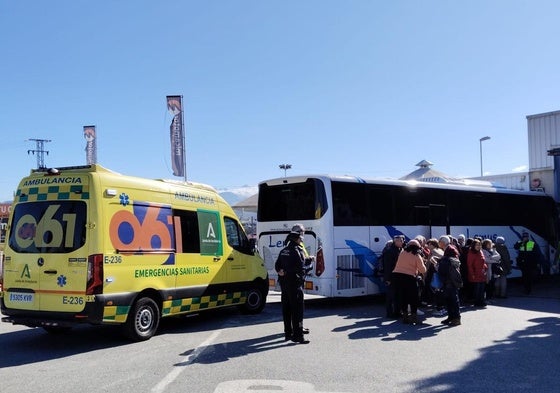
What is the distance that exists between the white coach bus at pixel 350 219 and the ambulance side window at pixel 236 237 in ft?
5.34

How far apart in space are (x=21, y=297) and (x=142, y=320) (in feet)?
5.99

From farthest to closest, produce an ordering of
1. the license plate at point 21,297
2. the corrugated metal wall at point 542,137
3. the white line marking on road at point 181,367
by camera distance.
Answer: the corrugated metal wall at point 542,137 → the license plate at point 21,297 → the white line marking on road at point 181,367

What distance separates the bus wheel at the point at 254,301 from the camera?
11.3m

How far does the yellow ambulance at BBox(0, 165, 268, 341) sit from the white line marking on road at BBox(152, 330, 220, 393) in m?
1.01

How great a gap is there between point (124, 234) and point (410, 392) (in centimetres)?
483

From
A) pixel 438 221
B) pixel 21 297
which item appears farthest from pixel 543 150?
pixel 21 297

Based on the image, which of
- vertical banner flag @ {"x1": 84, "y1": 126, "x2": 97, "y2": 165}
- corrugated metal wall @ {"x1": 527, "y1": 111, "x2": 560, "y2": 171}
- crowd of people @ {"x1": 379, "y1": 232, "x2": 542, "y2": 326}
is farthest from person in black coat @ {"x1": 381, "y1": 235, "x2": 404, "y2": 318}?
vertical banner flag @ {"x1": 84, "y1": 126, "x2": 97, "y2": 165}

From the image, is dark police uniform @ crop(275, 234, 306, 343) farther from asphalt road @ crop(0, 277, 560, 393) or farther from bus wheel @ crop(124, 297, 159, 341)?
bus wheel @ crop(124, 297, 159, 341)

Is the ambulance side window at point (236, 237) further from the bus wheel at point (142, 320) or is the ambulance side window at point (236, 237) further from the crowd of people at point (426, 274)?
the bus wheel at point (142, 320)

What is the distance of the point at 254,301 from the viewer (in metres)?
11.5

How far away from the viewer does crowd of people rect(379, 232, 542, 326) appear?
10.0 meters

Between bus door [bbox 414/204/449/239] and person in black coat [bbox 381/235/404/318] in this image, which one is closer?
person in black coat [bbox 381/235/404/318]

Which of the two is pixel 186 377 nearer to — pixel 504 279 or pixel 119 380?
pixel 119 380

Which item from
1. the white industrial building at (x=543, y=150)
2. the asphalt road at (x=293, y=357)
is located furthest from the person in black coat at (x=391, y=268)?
the white industrial building at (x=543, y=150)
